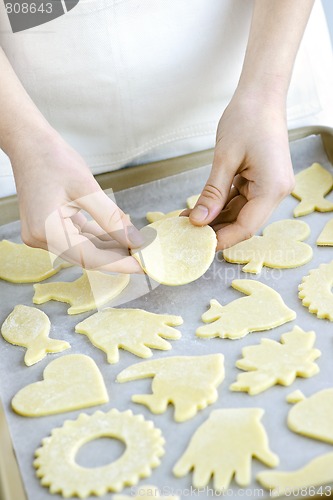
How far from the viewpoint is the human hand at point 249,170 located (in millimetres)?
1201

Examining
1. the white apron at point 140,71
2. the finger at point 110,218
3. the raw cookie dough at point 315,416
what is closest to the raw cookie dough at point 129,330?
the finger at point 110,218

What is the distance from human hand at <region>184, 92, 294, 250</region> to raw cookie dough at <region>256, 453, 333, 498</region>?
0.47 m

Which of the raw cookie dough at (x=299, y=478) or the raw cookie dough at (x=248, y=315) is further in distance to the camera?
the raw cookie dough at (x=248, y=315)

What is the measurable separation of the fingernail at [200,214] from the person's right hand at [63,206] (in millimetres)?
101

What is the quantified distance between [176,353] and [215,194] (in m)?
0.28

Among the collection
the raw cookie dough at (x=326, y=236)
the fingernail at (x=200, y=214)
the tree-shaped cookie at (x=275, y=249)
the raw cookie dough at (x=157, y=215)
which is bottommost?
the raw cookie dough at (x=326, y=236)

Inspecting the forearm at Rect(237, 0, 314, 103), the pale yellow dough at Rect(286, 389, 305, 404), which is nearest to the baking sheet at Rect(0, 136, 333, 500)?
the pale yellow dough at Rect(286, 389, 305, 404)

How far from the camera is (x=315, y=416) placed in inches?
36.2

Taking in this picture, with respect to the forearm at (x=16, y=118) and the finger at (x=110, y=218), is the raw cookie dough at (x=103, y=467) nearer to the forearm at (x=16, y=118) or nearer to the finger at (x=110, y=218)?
the finger at (x=110, y=218)

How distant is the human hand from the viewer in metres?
1.20

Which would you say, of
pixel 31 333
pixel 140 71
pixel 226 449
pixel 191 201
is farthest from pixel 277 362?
pixel 140 71

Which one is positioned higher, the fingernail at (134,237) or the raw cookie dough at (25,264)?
the fingernail at (134,237)

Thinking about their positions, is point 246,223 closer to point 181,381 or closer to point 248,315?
point 248,315

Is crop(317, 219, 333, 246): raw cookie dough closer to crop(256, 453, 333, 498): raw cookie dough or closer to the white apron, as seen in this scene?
the white apron
